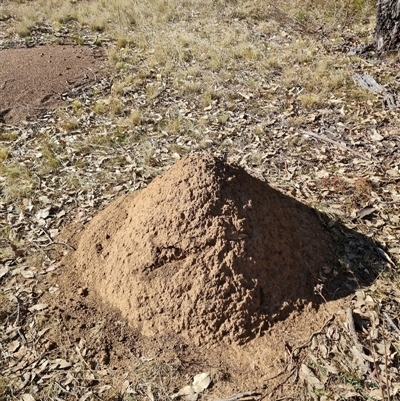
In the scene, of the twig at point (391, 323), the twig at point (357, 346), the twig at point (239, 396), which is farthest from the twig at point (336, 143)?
the twig at point (239, 396)

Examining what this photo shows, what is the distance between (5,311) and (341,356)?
2.09 m

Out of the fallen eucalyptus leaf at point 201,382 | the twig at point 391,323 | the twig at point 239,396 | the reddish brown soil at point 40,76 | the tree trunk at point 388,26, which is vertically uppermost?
the tree trunk at point 388,26

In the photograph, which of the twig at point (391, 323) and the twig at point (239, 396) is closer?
the twig at point (239, 396)

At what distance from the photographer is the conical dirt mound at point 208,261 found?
241 centimetres

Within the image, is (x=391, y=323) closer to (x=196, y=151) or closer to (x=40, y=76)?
(x=196, y=151)

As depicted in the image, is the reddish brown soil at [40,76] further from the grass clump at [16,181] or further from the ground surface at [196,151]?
the grass clump at [16,181]

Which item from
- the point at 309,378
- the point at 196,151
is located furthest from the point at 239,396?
the point at 196,151

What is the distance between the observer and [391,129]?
436 cm

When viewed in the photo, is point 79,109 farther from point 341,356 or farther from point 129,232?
point 341,356

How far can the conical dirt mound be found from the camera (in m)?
2.41

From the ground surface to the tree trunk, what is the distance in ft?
0.69

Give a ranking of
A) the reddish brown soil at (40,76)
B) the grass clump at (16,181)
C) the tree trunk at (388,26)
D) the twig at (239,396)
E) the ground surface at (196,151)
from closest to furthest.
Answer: the twig at (239,396) → the ground surface at (196,151) → the grass clump at (16,181) → the reddish brown soil at (40,76) → the tree trunk at (388,26)

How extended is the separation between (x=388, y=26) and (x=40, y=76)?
4.75m

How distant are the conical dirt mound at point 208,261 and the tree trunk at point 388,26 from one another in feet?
13.3
